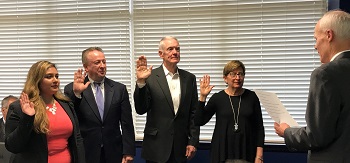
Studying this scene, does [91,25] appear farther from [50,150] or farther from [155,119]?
[50,150]

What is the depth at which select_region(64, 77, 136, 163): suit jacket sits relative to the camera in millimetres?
3432

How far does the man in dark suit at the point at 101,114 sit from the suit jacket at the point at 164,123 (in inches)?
7.0

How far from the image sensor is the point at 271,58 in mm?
4359

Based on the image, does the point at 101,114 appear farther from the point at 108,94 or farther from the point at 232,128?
the point at 232,128

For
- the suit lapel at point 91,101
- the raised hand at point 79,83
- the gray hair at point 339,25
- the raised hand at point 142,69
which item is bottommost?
the suit lapel at point 91,101

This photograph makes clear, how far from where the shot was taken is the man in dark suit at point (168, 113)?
349cm

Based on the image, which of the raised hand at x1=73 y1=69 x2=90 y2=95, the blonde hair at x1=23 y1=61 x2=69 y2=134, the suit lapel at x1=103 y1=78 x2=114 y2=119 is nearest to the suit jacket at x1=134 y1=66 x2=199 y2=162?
the suit lapel at x1=103 y1=78 x2=114 y2=119

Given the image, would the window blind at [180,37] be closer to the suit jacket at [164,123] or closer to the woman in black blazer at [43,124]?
the suit jacket at [164,123]

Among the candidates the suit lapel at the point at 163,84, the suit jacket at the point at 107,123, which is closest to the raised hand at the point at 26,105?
the suit jacket at the point at 107,123

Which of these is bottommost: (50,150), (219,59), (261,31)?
(50,150)

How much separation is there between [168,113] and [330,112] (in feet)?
5.84

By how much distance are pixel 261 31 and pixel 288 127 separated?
7.63ft

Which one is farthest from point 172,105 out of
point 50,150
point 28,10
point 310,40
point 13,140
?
point 28,10

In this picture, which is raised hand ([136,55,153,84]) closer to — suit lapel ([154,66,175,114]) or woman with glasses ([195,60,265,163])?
suit lapel ([154,66,175,114])
